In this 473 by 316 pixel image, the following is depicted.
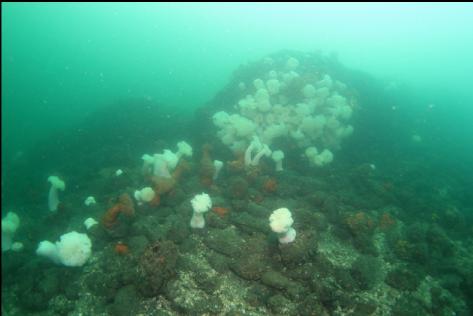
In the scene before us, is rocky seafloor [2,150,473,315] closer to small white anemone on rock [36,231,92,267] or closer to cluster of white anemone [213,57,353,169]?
small white anemone on rock [36,231,92,267]

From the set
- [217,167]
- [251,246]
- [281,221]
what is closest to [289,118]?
[217,167]

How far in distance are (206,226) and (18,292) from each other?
12.9ft

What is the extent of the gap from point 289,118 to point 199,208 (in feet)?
21.3

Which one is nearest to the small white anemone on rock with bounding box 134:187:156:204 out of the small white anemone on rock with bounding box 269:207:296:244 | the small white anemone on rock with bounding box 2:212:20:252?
the small white anemone on rock with bounding box 269:207:296:244

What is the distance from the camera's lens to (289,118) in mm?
12570

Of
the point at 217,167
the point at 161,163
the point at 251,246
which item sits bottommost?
the point at 217,167

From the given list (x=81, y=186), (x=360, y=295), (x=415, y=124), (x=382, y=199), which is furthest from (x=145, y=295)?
(x=415, y=124)

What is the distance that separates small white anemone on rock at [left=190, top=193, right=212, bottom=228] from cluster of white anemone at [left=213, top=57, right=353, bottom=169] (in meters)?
→ 3.26

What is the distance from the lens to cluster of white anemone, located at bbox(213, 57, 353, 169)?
11.6 meters

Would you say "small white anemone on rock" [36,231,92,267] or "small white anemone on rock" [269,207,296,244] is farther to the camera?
"small white anemone on rock" [36,231,92,267]

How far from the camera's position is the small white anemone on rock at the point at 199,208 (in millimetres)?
7328

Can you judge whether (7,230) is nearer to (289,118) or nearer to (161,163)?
(161,163)

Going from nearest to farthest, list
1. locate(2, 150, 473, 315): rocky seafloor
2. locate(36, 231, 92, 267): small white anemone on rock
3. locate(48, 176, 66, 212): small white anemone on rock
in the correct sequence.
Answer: locate(2, 150, 473, 315): rocky seafloor
locate(36, 231, 92, 267): small white anemone on rock
locate(48, 176, 66, 212): small white anemone on rock

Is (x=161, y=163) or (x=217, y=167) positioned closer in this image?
(x=161, y=163)
